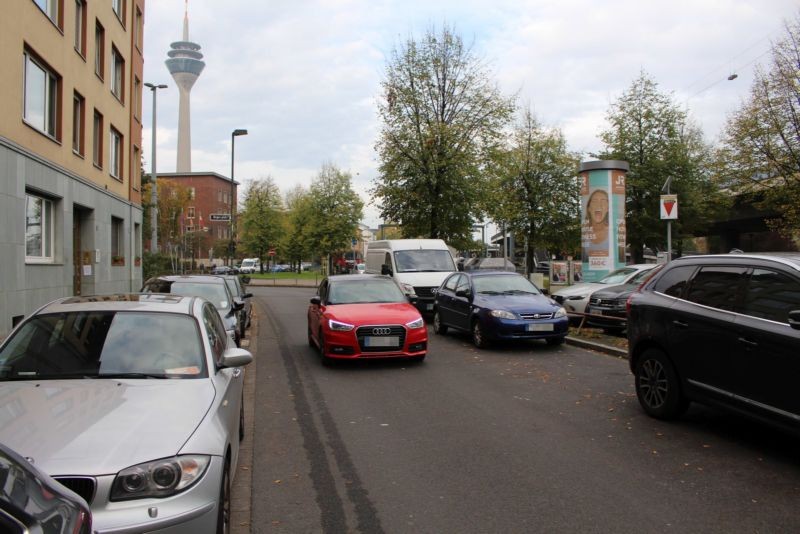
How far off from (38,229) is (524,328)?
12.7 m

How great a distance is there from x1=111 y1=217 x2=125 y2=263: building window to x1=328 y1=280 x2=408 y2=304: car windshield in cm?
1678

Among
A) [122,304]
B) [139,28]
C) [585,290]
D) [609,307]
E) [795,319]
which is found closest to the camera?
[795,319]

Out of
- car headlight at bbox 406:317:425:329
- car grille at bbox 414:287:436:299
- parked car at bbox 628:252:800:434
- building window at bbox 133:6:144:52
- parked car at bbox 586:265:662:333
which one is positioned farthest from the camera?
building window at bbox 133:6:144:52

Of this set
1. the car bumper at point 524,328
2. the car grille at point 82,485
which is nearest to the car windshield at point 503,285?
the car bumper at point 524,328

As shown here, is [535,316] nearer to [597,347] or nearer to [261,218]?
[597,347]

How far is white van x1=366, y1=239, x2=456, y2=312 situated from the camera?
17438mm

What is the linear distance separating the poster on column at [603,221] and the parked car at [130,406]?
58.5 ft

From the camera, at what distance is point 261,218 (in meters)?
64.1

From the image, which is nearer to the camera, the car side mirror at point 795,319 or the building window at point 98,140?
the car side mirror at point 795,319

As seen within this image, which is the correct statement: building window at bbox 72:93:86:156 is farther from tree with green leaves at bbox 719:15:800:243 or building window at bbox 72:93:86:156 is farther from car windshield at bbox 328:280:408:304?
tree with green leaves at bbox 719:15:800:243

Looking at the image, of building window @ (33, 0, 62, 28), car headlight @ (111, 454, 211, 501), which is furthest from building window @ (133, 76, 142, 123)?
car headlight @ (111, 454, 211, 501)

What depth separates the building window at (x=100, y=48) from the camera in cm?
2139

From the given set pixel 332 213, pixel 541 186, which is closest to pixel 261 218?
pixel 332 213

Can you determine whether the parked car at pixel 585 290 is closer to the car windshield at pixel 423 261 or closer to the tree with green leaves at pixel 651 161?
the car windshield at pixel 423 261
